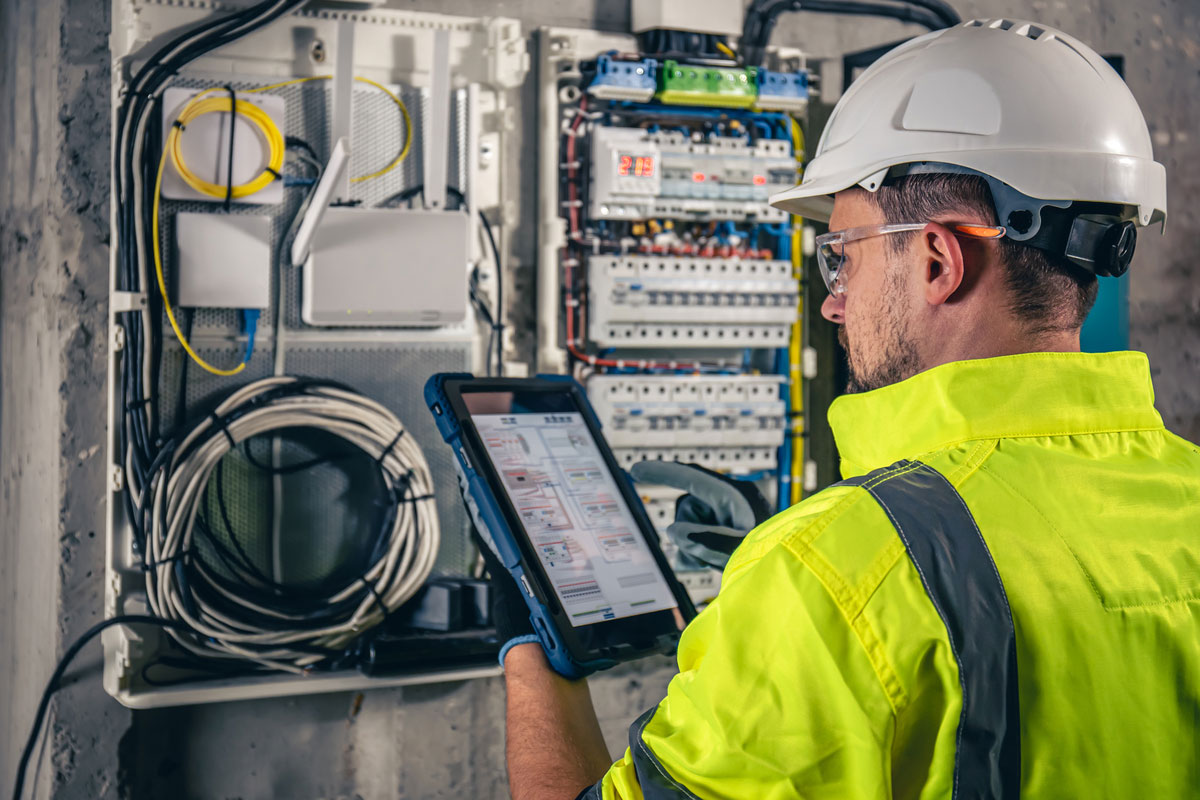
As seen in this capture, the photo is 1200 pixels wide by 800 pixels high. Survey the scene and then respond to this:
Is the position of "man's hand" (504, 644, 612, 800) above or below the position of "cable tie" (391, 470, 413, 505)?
below

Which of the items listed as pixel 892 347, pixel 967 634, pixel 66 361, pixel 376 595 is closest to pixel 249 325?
pixel 66 361

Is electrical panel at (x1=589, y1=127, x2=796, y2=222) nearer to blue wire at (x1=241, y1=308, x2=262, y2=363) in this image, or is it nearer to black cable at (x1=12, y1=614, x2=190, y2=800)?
blue wire at (x1=241, y1=308, x2=262, y2=363)

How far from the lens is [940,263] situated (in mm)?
1068

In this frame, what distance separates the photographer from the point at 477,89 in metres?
2.26

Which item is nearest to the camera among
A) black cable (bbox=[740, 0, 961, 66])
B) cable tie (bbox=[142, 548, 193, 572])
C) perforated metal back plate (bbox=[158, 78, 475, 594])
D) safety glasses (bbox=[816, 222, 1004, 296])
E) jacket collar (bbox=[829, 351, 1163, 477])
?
jacket collar (bbox=[829, 351, 1163, 477])

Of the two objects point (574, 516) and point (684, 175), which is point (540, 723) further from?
point (684, 175)

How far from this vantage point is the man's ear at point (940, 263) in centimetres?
105

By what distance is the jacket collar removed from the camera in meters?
0.96

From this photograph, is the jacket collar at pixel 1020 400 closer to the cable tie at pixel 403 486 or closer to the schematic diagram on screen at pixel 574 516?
the schematic diagram on screen at pixel 574 516

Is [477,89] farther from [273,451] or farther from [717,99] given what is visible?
[273,451]

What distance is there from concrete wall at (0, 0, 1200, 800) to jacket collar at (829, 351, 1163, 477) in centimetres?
149

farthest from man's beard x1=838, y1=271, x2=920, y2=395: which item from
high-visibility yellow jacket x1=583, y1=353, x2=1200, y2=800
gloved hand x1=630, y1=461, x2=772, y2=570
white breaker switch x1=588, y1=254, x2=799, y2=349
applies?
white breaker switch x1=588, y1=254, x2=799, y2=349

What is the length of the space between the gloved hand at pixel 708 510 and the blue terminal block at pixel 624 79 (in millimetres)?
927

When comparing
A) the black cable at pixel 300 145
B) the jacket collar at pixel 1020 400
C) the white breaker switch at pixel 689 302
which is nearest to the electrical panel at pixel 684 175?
the white breaker switch at pixel 689 302
